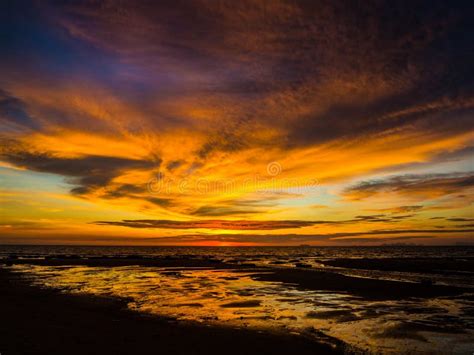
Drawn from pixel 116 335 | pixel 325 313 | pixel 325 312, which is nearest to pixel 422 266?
pixel 325 312

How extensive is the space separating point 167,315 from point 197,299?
6052 millimetres

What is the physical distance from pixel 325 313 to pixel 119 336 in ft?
35.7

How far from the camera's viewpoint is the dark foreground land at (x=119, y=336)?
13.4 metres

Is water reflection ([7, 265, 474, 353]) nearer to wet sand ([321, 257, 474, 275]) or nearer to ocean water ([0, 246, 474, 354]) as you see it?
→ ocean water ([0, 246, 474, 354])

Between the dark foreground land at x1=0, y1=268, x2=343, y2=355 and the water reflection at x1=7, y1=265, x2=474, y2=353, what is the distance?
176 cm

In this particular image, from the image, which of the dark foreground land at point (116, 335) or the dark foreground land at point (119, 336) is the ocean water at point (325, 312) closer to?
the dark foreground land at point (116, 335)

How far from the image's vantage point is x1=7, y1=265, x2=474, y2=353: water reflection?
15.5 metres

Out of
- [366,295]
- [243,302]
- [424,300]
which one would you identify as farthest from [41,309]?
[424,300]

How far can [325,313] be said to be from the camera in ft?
68.1

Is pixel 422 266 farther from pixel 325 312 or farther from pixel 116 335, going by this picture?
pixel 116 335

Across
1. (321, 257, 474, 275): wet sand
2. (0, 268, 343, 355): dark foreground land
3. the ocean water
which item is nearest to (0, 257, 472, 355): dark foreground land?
(0, 268, 343, 355): dark foreground land

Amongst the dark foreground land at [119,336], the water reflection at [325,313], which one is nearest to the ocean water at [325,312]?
the water reflection at [325,313]

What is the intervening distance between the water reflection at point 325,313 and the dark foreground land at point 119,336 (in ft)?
5.78

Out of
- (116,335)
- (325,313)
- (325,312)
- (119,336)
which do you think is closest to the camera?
(119,336)
